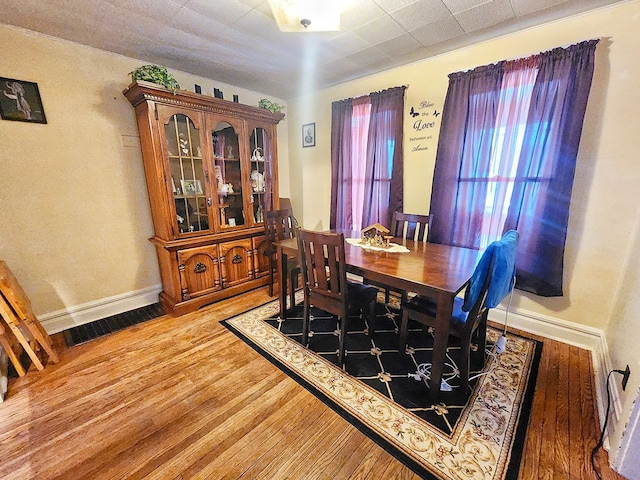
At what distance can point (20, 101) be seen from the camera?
2029mm

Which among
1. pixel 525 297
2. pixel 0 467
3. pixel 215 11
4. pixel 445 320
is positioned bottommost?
pixel 0 467

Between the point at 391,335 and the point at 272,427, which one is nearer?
the point at 272,427

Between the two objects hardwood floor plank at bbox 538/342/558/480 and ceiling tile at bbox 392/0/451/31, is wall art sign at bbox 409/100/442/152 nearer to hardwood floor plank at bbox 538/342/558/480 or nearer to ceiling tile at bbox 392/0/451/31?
ceiling tile at bbox 392/0/451/31

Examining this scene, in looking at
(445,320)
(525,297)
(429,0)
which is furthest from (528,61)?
(445,320)

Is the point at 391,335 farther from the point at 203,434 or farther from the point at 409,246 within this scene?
the point at 203,434

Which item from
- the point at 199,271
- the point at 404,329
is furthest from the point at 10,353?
the point at 404,329

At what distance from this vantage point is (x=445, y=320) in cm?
146

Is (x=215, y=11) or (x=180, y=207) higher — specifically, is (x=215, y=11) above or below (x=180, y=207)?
above

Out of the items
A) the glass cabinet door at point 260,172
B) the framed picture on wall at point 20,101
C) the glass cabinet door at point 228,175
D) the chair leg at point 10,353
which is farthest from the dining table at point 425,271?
the framed picture on wall at point 20,101

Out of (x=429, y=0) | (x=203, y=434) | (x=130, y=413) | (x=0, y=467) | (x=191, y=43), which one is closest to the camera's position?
(x=0, y=467)

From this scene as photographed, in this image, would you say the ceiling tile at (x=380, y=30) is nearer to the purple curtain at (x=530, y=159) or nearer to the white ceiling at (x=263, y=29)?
the white ceiling at (x=263, y=29)

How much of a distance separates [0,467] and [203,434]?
910 millimetres

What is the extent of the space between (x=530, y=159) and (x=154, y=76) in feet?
10.3

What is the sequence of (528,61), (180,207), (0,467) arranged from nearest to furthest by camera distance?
(0,467) < (528,61) < (180,207)
